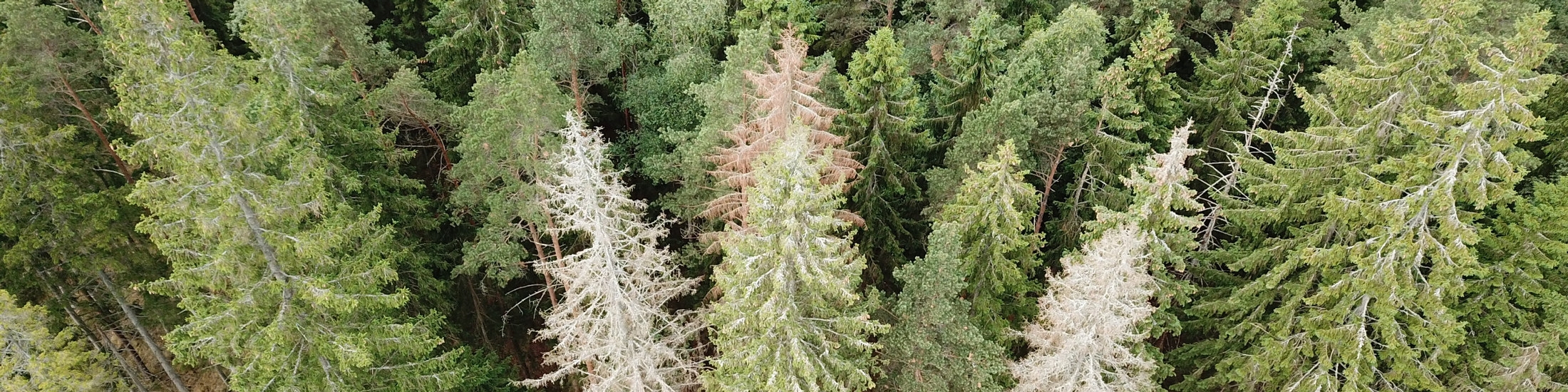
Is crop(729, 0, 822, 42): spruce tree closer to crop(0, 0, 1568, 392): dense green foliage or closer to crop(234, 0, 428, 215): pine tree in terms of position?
crop(0, 0, 1568, 392): dense green foliage

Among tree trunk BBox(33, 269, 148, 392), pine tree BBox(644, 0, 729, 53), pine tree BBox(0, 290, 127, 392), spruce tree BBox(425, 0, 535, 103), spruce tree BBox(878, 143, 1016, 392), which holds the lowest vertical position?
tree trunk BBox(33, 269, 148, 392)

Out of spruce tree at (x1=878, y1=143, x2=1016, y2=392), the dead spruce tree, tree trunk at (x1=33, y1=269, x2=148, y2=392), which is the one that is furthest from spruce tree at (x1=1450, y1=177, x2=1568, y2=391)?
tree trunk at (x1=33, y1=269, x2=148, y2=392)

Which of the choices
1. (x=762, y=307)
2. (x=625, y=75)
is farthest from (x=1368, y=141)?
(x=625, y=75)

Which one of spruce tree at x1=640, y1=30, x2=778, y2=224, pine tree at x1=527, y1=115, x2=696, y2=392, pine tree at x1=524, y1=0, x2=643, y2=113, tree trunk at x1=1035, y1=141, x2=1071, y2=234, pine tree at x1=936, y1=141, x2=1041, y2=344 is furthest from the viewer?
pine tree at x1=524, y1=0, x2=643, y2=113

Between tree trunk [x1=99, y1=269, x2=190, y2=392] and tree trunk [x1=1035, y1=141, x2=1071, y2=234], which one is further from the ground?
tree trunk [x1=1035, y1=141, x2=1071, y2=234]

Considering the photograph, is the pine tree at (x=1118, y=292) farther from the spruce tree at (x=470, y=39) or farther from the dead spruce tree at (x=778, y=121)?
the spruce tree at (x=470, y=39)

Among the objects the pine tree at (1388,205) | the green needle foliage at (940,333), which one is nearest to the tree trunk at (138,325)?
the green needle foliage at (940,333)

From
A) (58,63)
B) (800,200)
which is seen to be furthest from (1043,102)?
(58,63)

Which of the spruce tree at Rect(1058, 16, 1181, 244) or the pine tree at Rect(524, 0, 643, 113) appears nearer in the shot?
the spruce tree at Rect(1058, 16, 1181, 244)

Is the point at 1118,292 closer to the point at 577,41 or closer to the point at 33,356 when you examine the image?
the point at 577,41
